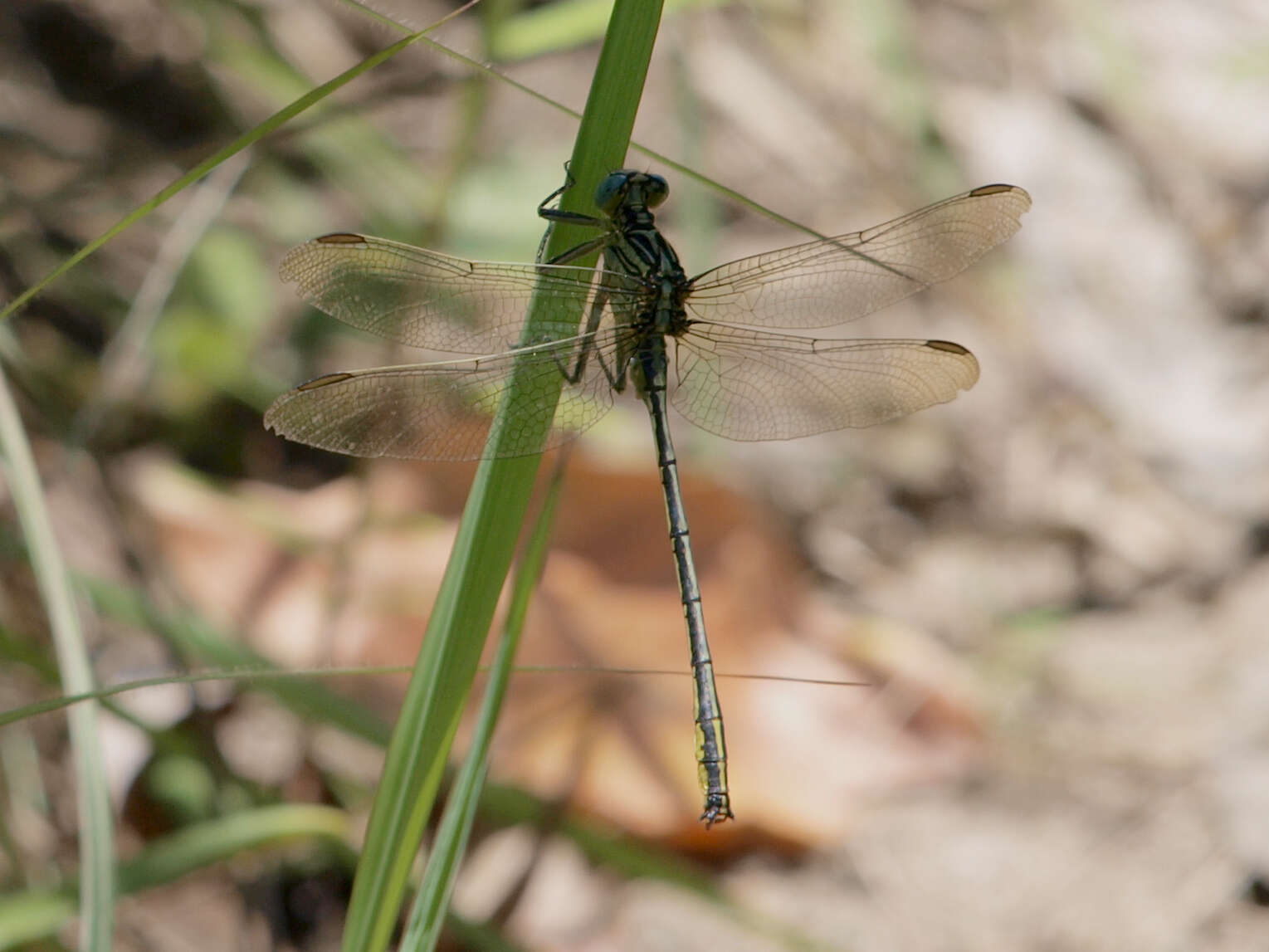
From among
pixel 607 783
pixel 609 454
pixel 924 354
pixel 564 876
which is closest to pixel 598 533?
pixel 609 454

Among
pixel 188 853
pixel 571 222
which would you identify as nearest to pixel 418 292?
pixel 571 222

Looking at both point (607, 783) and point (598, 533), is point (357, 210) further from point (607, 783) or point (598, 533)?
point (607, 783)

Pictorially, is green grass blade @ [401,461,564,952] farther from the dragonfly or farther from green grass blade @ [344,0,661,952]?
the dragonfly

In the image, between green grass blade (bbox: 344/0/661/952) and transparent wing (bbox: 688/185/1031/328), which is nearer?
green grass blade (bbox: 344/0/661/952)

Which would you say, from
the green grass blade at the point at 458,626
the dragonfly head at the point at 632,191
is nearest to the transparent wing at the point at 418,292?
the dragonfly head at the point at 632,191

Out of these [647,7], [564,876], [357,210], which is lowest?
[564,876]

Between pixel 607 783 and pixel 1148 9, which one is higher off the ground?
pixel 1148 9

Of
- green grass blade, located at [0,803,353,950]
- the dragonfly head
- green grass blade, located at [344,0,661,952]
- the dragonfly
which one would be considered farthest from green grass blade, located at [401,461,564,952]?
green grass blade, located at [0,803,353,950]
